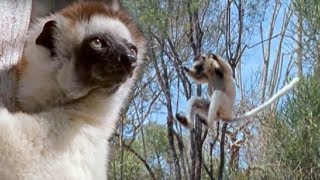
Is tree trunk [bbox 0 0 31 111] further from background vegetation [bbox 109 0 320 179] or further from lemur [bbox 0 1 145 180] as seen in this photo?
background vegetation [bbox 109 0 320 179]

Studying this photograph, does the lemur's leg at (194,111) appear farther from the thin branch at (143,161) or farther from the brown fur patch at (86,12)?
the brown fur patch at (86,12)

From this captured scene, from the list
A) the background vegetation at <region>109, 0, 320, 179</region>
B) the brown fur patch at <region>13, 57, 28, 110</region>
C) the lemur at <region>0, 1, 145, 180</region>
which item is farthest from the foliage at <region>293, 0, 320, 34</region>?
the brown fur patch at <region>13, 57, 28, 110</region>

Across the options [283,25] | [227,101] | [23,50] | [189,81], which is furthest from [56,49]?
[283,25]

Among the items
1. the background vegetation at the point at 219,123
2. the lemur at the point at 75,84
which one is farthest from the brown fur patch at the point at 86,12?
the background vegetation at the point at 219,123

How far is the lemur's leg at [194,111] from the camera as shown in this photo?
12.2 feet

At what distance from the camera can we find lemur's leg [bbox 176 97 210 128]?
146 inches

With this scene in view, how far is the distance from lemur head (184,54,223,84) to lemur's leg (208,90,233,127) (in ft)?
0.42

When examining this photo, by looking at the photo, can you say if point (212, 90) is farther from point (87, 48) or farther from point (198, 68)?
point (87, 48)

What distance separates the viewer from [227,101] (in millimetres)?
3611

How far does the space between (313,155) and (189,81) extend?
973mm

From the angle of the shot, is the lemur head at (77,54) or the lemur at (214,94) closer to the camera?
the lemur head at (77,54)

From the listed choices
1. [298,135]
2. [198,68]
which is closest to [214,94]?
[198,68]

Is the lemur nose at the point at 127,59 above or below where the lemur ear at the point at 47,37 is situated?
below

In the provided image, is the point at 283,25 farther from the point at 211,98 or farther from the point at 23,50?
the point at 23,50
